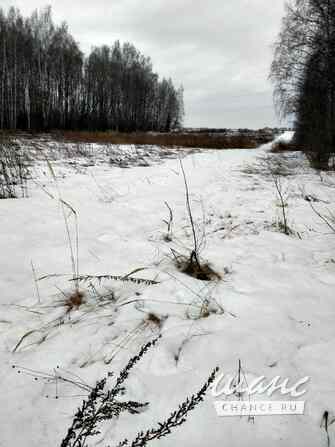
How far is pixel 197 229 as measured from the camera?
2.51 m

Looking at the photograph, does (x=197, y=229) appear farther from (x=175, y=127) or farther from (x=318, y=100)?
(x=175, y=127)

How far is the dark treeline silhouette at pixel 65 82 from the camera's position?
19.5 m

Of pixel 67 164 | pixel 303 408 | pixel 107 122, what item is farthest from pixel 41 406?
pixel 107 122

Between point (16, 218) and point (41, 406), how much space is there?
2003mm

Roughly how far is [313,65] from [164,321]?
11.9 metres

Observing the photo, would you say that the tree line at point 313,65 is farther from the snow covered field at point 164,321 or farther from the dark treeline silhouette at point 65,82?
the dark treeline silhouette at point 65,82

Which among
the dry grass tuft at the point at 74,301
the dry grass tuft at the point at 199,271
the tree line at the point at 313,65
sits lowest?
the dry grass tuft at the point at 74,301

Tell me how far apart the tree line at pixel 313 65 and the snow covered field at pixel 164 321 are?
6.84 meters

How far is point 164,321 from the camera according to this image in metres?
1.20

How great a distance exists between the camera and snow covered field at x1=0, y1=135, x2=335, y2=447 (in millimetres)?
743

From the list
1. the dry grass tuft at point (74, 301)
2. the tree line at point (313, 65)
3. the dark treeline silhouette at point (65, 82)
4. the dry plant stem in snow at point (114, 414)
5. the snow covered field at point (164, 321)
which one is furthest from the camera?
the dark treeline silhouette at point (65, 82)

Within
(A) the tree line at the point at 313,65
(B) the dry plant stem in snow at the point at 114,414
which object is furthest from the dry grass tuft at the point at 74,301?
(A) the tree line at the point at 313,65

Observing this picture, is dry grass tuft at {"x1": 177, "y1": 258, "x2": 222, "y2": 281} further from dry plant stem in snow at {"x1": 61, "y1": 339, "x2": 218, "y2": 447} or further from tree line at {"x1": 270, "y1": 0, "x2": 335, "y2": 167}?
tree line at {"x1": 270, "y1": 0, "x2": 335, "y2": 167}

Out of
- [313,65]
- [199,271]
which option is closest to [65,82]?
[313,65]
